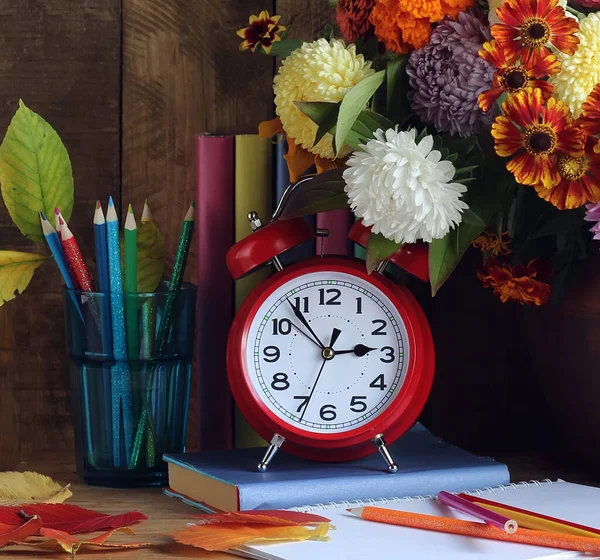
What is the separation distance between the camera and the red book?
0.94m

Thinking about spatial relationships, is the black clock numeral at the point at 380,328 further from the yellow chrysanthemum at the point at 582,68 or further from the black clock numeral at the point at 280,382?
the yellow chrysanthemum at the point at 582,68

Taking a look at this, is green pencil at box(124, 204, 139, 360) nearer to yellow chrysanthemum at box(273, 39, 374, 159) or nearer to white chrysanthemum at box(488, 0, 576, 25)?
yellow chrysanthemum at box(273, 39, 374, 159)

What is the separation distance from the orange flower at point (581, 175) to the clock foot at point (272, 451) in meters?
0.29

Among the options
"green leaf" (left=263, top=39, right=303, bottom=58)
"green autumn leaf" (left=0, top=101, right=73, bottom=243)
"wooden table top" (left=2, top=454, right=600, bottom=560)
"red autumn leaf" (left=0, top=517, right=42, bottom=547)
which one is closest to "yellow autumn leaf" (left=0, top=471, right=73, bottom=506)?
"wooden table top" (left=2, top=454, right=600, bottom=560)

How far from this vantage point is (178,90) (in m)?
1.06

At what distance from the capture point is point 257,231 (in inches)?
32.2

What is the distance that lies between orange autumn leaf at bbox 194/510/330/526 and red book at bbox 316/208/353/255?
1.05 feet

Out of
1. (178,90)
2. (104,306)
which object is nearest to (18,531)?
(104,306)

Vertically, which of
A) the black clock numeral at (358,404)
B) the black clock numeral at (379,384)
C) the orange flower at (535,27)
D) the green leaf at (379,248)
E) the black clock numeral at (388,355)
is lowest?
the black clock numeral at (358,404)

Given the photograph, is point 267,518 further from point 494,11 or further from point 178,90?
point 178,90

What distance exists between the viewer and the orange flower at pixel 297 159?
2.78 feet

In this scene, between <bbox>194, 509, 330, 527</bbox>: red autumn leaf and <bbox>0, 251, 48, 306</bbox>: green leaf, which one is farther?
<bbox>0, 251, 48, 306</bbox>: green leaf

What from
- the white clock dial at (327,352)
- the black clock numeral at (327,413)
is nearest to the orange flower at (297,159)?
the white clock dial at (327,352)

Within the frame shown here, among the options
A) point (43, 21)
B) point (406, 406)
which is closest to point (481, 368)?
point (406, 406)
